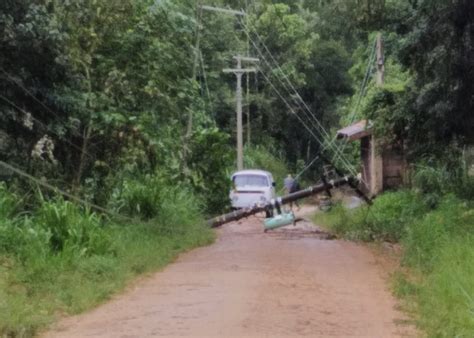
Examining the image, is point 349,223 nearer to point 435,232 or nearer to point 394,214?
point 394,214

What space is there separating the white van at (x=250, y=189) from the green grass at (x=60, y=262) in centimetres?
1382

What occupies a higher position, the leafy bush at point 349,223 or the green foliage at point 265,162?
the green foliage at point 265,162

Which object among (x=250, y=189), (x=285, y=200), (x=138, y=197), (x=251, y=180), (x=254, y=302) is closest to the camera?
(x=254, y=302)

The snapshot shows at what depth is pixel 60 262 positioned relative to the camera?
405 inches

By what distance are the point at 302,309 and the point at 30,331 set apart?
10.1 feet

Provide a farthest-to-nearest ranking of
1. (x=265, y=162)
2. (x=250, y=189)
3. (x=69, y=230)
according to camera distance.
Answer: (x=265, y=162)
(x=250, y=189)
(x=69, y=230)

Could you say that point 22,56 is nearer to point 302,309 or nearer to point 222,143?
point 302,309

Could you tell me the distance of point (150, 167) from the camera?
53.8ft

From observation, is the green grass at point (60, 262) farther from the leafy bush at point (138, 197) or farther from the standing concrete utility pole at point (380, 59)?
the standing concrete utility pole at point (380, 59)

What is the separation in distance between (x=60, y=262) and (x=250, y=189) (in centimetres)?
1901

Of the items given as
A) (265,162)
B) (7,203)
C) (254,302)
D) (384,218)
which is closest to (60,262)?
(7,203)

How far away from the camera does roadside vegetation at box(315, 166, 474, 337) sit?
779cm

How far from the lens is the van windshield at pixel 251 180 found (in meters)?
30.1

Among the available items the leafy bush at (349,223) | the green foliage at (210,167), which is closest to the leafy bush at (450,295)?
the leafy bush at (349,223)
